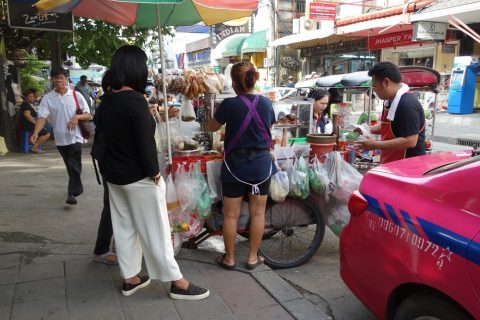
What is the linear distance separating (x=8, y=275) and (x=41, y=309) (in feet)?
2.31

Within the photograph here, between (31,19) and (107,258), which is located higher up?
(31,19)

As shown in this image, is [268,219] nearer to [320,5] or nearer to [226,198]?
[226,198]

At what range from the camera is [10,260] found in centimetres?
363

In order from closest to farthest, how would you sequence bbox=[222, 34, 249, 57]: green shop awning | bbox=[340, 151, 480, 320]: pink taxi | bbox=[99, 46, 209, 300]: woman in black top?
bbox=[340, 151, 480, 320]: pink taxi, bbox=[99, 46, 209, 300]: woman in black top, bbox=[222, 34, 249, 57]: green shop awning

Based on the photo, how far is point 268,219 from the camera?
152 inches

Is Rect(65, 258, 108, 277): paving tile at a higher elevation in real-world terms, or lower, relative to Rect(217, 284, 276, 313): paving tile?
higher

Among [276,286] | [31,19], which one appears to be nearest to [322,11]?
[31,19]

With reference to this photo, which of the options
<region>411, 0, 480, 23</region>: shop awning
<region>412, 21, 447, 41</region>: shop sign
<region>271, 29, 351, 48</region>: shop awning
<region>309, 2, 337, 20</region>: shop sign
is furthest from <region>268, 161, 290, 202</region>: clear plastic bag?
<region>271, 29, 351, 48</region>: shop awning

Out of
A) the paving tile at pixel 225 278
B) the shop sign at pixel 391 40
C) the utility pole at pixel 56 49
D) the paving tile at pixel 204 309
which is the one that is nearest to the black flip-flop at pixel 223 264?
the paving tile at pixel 225 278

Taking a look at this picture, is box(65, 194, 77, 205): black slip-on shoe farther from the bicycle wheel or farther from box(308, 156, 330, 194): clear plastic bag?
box(308, 156, 330, 194): clear plastic bag

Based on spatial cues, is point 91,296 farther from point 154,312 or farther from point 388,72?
point 388,72

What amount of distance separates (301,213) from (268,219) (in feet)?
1.05

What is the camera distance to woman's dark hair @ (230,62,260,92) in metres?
3.29

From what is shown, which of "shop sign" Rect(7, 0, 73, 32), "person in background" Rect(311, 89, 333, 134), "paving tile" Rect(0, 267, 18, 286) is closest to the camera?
"paving tile" Rect(0, 267, 18, 286)
